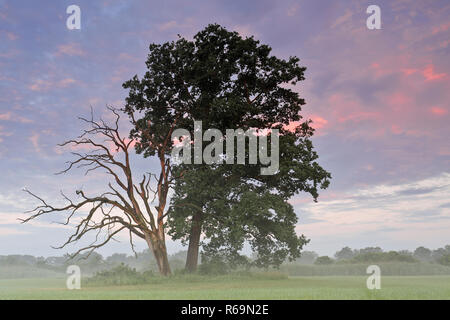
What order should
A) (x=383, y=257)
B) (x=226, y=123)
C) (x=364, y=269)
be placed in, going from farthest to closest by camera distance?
(x=383, y=257) → (x=364, y=269) → (x=226, y=123)

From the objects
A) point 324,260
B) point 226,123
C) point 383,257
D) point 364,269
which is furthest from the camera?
point 324,260

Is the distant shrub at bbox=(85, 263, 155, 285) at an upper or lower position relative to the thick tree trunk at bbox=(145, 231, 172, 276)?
lower

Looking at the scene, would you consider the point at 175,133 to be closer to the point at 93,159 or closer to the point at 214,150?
the point at 214,150

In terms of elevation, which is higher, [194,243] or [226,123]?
[226,123]

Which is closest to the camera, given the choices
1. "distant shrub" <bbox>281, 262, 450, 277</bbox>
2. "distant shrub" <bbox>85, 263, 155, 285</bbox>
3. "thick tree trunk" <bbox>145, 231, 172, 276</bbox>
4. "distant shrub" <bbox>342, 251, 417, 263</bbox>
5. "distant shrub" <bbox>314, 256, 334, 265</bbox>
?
"distant shrub" <bbox>85, 263, 155, 285</bbox>

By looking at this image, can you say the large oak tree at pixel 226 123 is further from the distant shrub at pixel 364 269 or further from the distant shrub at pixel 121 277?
the distant shrub at pixel 364 269

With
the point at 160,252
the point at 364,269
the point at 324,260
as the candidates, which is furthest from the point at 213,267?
the point at 324,260

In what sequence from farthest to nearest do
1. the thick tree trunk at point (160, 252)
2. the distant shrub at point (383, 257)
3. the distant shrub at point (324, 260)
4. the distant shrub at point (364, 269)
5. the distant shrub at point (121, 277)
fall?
the distant shrub at point (324, 260), the distant shrub at point (383, 257), the distant shrub at point (364, 269), the thick tree trunk at point (160, 252), the distant shrub at point (121, 277)

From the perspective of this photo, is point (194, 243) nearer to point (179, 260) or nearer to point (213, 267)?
point (213, 267)

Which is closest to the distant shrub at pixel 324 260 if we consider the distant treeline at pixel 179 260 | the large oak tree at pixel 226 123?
the distant treeline at pixel 179 260

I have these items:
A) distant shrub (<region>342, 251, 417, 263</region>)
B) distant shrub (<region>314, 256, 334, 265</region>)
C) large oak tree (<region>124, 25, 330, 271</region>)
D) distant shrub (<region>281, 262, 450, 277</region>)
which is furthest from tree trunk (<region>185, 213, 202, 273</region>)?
distant shrub (<region>314, 256, 334, 265</region>)

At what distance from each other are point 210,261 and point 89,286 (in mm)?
10672

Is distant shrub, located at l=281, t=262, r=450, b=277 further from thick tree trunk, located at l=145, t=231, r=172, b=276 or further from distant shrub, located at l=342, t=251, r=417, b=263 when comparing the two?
thick tree trunk, located at l=145, t=231, r=172, b=276

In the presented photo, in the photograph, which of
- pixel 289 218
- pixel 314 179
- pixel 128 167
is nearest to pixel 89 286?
pixel 128 167
